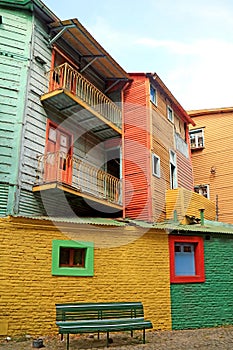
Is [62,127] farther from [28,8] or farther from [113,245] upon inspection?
[113,245]

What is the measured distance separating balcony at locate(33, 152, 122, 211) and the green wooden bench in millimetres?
3588

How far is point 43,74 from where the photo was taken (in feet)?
37.8

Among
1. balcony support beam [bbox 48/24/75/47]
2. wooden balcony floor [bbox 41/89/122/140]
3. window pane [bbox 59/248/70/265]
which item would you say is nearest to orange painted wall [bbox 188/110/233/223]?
wooden balcony floor [bbox 41/89/122/140]

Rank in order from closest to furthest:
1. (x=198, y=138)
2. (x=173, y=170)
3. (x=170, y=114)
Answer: (x=173, y=170)
(x=170, y=114)
(x=198, y=138)

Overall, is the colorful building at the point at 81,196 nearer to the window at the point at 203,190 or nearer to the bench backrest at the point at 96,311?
the bench backrest at the point at 96,311

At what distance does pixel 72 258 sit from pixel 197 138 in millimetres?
14584

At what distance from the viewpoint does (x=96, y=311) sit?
8.27m

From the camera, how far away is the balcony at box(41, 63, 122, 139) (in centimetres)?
1128

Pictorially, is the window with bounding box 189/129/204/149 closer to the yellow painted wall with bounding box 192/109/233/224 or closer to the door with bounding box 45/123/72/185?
the yellow painted wall with bounding box 192/109/233/224

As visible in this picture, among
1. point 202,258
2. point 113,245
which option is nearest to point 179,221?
point 202,258

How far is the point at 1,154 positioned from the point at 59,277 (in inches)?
152

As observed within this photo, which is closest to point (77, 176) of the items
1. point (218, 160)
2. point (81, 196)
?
point (81, 196)

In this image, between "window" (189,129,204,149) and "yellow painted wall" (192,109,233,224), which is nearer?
"yellow painted wall" (192,109,233,224)

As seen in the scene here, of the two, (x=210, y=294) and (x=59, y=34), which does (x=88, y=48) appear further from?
(x=210, y=294)
